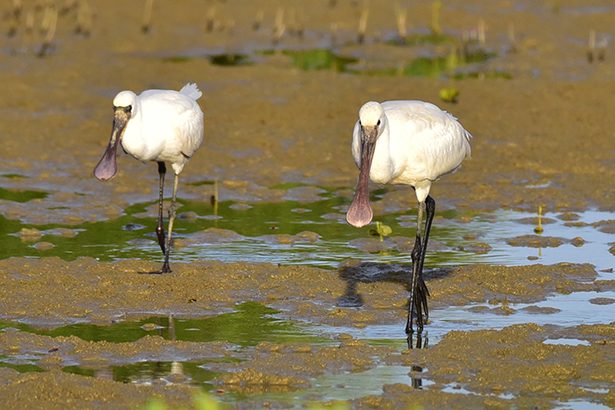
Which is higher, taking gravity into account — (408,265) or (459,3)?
(459,3)

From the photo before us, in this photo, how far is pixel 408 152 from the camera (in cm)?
912

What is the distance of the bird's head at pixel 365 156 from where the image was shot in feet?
28.4

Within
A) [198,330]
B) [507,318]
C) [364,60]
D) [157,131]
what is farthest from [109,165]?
[364,60]

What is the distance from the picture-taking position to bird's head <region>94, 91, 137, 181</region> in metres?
10.5

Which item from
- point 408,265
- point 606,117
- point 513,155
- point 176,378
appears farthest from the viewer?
point 606,117

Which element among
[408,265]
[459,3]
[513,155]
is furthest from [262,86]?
[408,265]

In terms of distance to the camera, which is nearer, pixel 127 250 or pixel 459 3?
pixel 127 250

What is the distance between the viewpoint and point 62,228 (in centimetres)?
1211

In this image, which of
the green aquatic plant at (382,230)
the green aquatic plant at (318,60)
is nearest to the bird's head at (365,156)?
the green aquatic plant at (382,230)

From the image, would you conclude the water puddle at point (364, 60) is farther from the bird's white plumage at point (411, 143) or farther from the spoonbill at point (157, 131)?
the bird's white plumage at point (411, 143)

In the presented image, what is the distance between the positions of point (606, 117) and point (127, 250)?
752cm

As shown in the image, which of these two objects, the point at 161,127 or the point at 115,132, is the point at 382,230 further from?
the point at 115,132

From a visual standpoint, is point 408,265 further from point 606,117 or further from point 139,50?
point 139,50

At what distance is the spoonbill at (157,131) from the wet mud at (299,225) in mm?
761
